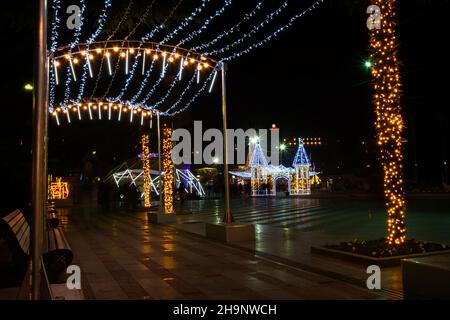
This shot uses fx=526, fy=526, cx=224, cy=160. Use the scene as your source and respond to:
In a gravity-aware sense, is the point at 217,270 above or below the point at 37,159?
below

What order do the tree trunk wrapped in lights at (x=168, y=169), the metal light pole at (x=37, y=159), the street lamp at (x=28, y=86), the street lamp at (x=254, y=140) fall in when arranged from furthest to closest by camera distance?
the street lamp at (x=254, y=140) < the tree trunk wrapped in lights at (x=168, y=169) < the street lamp at (x=28, y=86) < the metal light pole at (x=37, y=159)

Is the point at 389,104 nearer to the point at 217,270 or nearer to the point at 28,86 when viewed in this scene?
the point at 217,270

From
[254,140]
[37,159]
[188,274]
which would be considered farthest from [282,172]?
[37,159]

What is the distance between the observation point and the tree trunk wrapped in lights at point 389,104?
35.0 ft

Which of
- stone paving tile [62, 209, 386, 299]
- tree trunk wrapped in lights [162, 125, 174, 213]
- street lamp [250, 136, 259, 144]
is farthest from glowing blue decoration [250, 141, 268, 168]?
stone paving tile [62, 209, 386, 299]

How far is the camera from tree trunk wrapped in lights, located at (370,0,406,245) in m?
10.7

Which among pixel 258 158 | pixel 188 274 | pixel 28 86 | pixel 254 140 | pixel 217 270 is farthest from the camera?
pixel 254 140

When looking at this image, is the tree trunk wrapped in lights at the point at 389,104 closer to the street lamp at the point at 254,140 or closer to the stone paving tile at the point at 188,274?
the stone paving tile at the point at 188,274

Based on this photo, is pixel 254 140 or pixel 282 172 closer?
pixel 282 172

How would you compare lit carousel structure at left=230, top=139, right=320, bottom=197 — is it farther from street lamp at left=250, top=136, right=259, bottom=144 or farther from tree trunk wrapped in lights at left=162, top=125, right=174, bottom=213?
tree trunk wrapped in lights at left=162, top=125, right=174, bottom=213

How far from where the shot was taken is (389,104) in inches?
424

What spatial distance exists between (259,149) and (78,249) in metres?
33.1

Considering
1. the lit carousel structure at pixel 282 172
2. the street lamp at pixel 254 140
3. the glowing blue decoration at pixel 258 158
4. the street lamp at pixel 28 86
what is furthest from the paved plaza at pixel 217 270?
the lit carousel structure at pixel 282 172
